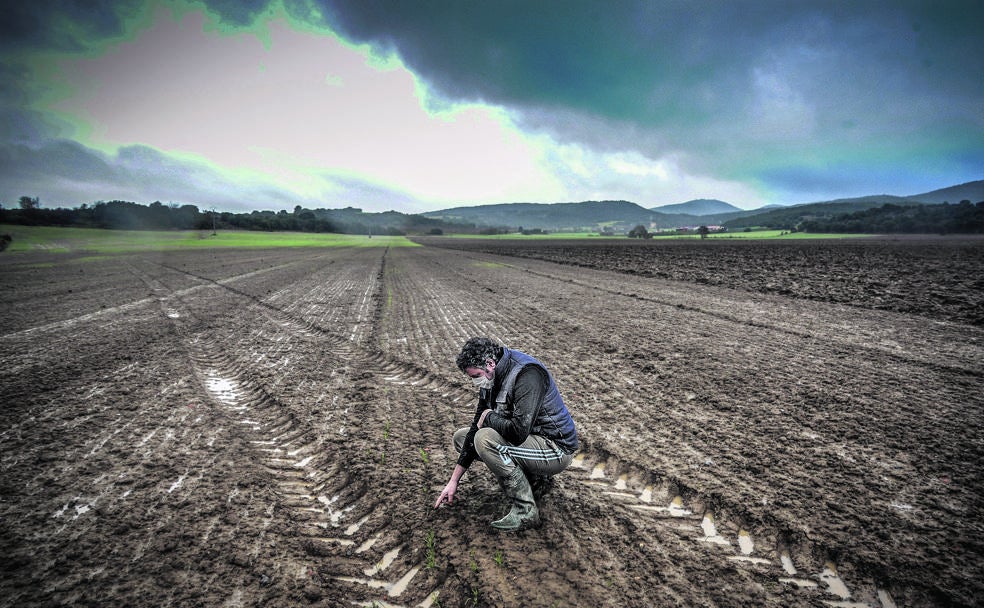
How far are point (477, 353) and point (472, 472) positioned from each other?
6.71 feet

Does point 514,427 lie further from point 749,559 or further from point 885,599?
→ point 885,599

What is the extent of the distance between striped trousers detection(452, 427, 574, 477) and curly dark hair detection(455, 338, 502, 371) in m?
0.68

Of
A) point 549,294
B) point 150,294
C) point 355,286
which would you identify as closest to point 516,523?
point 549,294

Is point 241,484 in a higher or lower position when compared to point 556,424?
lower

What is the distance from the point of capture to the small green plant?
341 centimetres

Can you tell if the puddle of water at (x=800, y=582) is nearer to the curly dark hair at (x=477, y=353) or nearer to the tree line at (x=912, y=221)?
the curly dark hair at (x=477, y=353)

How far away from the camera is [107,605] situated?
3.03 meters

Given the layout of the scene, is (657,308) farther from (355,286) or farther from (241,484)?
(355,286)

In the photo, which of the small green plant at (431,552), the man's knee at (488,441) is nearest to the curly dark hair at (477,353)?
the man's knee at (488,441)

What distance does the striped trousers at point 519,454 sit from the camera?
3.67 metres

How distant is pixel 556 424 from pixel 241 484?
3.49 meters

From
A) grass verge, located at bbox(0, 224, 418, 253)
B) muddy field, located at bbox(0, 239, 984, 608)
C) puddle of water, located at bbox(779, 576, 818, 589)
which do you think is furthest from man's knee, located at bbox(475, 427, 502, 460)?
grass verge, located at bbox(0, 224, 418, 253)

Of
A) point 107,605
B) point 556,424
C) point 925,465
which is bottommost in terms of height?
point 107,605

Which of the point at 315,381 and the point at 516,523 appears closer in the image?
the point at 516,523
